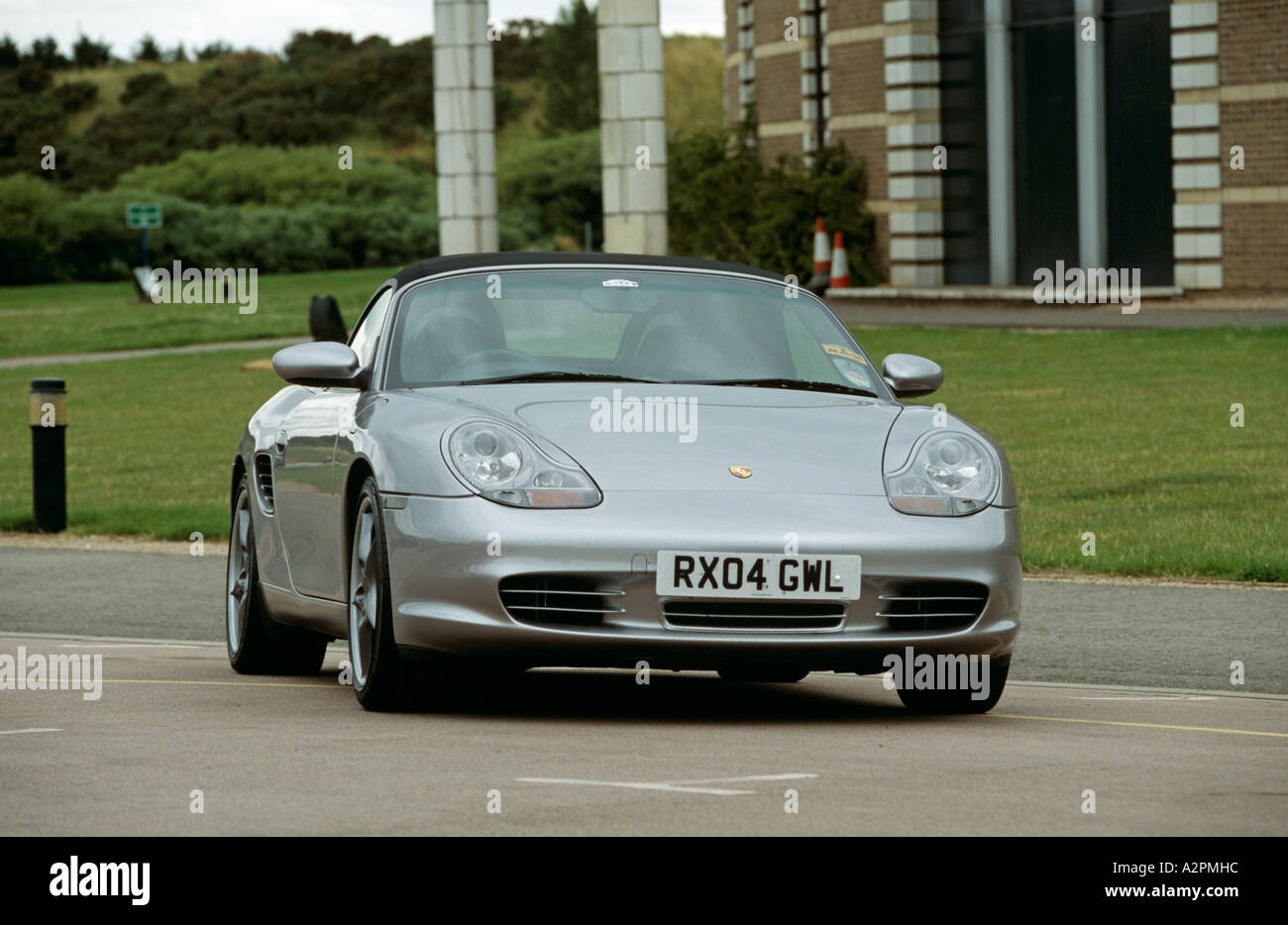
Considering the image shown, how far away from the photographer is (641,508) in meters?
6.69

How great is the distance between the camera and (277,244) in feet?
285

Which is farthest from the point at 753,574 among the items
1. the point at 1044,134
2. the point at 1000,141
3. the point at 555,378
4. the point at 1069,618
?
the point at 1000,141

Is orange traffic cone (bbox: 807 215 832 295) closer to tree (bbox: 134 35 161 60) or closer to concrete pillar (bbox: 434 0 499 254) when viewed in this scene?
concrete pillar (bbox: 434 0 499 254)

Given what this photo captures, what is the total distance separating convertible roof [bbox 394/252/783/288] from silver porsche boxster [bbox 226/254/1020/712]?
21cm

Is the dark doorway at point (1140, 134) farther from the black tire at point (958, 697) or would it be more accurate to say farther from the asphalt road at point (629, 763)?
the black tire at point (958, 697)

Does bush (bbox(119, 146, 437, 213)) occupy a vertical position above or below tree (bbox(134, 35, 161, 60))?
below

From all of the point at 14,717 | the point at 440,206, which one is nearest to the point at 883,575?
the point at 14,717

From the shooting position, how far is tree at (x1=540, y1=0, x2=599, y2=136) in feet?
399

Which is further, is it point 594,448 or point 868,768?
point 594,448

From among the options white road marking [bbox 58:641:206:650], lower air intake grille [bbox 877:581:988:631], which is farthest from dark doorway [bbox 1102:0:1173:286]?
lower air intake grille [bbox 877:581:988:631]

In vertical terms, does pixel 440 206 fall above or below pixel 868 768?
above

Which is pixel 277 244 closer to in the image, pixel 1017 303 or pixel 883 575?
pixel 1017 303

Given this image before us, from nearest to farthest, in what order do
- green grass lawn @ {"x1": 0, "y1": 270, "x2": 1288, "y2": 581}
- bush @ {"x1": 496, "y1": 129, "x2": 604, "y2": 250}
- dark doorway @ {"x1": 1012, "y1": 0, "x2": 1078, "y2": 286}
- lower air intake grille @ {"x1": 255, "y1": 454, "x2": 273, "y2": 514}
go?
lower air intake grille @ {"x1": 255, "y1": 454, "x2": 273, "y2": 514} < green grass lawn @ {"x1": 0, "y1": 270, "x2": 1288, "y2": 581} < dark doorway @ {"x1": 1012, "y1": 0, "x2": 1078, "y2": 286} < bush @ {"x1": 496, "y1": 129, "x2": 604, "y2": 250}

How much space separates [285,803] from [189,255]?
273 feet
